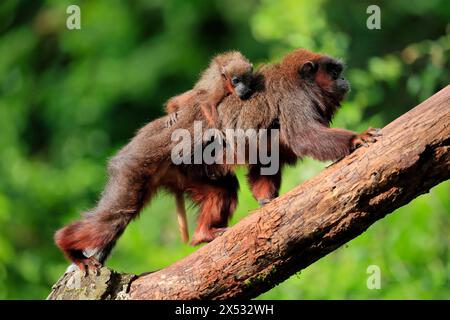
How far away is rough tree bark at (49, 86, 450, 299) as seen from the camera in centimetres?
581

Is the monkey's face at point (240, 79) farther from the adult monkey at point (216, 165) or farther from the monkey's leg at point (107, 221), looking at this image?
the monkey's leg at point (107, 221)

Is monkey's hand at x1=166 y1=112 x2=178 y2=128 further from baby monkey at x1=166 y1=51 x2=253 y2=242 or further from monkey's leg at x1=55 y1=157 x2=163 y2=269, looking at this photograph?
monkey's leg at x1=55 y1=157 x2=163 y2=269

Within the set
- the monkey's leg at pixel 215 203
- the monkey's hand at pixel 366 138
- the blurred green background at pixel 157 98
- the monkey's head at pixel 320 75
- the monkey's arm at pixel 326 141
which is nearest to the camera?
the monkey's hand at pixel 366 138

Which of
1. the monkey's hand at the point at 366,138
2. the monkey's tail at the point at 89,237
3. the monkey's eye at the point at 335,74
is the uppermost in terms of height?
the monkey's eye at the point at 335,74

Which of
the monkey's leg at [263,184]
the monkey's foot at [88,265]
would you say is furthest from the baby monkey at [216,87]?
the monkey's foot at [88,265]

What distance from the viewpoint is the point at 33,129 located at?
19.9 m

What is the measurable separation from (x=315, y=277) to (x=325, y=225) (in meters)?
4.64

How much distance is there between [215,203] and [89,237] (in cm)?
130

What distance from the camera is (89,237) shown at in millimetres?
7086

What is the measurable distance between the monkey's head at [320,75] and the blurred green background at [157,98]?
2.91 metres

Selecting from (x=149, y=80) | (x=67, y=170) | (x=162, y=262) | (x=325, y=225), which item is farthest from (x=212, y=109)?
(x=149, y=80)

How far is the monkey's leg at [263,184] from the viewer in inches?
294

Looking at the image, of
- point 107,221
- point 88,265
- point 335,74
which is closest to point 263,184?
point 335,74
